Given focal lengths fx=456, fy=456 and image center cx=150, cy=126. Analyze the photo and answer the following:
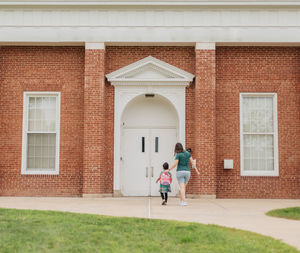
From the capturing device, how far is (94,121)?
48.8 ft

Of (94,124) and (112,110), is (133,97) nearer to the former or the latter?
(112,110)

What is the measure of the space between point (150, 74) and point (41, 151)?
14.9 feet

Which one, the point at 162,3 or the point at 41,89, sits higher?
the point at 162,3

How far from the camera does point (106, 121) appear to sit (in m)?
15.4

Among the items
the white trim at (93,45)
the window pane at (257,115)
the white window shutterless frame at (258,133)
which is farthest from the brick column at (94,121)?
the window pane at (257,115)

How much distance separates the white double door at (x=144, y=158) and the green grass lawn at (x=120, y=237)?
6.94 meters

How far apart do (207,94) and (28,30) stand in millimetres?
6369

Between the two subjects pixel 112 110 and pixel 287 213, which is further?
pixel 112 110

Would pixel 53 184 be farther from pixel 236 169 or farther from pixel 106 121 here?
pixel 236 169

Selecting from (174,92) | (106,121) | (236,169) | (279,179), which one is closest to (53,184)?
(106,121)

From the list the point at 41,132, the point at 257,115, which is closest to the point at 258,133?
the point at 257,115

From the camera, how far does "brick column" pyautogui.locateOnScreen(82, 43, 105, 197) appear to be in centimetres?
1471

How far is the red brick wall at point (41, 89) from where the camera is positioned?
15.2m

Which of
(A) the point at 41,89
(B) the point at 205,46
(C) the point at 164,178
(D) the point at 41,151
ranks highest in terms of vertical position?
(B) the point at 205,46
